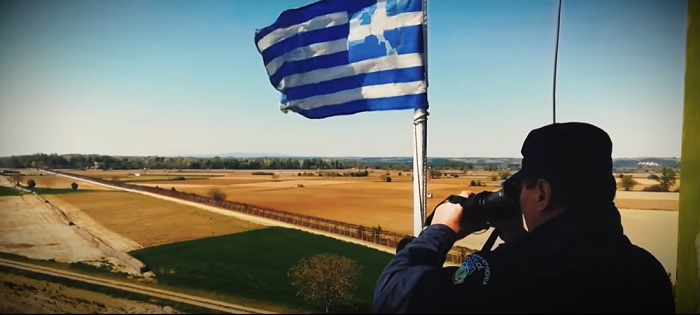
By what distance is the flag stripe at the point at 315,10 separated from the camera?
7.09 ft

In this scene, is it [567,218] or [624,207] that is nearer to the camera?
[567,218]

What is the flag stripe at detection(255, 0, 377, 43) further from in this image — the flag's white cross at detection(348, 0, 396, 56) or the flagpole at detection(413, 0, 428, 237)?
the flagpole at detection(413, 0, 428, 237)

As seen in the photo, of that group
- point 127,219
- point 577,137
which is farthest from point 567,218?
point 127,219

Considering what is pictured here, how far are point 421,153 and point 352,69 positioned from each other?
0.48 meters

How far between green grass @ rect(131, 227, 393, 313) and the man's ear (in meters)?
1.45

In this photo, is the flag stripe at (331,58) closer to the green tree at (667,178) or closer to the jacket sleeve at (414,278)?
the jacket sleeve at (414,278)

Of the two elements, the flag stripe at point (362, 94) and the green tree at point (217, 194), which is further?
the green tree at point (217, 194)

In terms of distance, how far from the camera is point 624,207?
2617mm

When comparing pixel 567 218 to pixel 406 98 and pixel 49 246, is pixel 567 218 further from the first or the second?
pixel 49 246

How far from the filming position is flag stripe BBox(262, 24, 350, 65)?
219 cm

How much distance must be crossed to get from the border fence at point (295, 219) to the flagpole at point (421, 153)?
30.0 inches

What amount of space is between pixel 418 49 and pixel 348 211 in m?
1.31

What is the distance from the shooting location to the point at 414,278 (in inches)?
44.1

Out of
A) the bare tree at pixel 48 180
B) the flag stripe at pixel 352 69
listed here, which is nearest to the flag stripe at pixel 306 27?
the flag stripe at pixel 352 69
